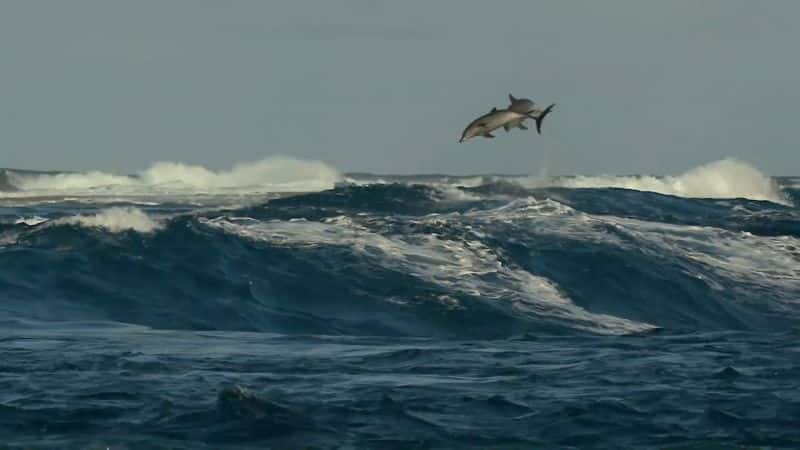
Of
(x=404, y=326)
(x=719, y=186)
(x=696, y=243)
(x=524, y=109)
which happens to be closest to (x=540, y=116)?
(x=524, y=109)

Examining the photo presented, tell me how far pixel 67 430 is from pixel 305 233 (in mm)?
17589

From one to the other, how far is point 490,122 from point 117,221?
51.0 feet

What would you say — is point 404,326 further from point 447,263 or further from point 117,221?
point 117,221

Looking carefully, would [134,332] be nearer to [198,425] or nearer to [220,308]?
[220,308]

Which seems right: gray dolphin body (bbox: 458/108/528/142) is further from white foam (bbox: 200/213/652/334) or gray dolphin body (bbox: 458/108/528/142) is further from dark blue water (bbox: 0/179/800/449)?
white foam (bbox: 200/213/652/334)

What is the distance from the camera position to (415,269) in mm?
28656

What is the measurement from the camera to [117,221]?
3275cm

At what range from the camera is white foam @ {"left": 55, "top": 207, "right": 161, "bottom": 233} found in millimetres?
32406

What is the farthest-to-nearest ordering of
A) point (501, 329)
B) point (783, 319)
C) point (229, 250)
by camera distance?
point (229, 250)
point (783, 319)
point (501, 329)

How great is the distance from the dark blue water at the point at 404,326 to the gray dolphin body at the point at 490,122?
266 centimetres

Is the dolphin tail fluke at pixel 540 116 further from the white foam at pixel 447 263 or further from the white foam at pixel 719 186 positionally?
the white foam at pixel 719 186

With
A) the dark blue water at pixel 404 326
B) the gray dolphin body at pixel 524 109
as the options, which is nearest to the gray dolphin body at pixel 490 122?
the gray dolphin body at pixel 524 109

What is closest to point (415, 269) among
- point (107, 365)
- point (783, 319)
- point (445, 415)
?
point (783, 319)

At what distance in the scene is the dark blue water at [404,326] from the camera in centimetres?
1569
